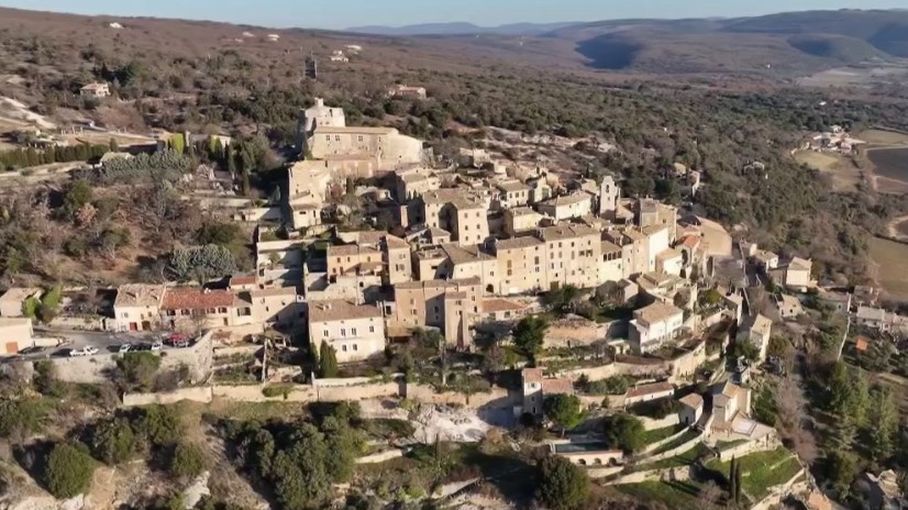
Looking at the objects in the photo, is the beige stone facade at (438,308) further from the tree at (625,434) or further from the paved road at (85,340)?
the paved road at (85,340)

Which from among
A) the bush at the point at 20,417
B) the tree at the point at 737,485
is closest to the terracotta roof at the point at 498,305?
the tree at the point at 737,485

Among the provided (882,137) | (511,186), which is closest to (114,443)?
(511,186)

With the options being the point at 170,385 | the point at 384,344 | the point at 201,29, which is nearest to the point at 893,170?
the point at 384,344

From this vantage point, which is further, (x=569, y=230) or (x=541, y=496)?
(x=569, y=230)

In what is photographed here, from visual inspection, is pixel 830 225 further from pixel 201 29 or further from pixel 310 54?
pixel 201 29

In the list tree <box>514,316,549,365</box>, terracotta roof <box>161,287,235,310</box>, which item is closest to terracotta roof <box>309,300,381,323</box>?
terracotta roof <box>161,287,235,310</box>

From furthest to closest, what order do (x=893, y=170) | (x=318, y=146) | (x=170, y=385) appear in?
(x=893, y=170), (x=318, y=146), (x=170, y=385)

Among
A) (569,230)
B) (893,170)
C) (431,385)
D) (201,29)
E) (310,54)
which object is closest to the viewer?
(431,385)

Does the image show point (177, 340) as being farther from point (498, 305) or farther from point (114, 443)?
point (498, 305)
